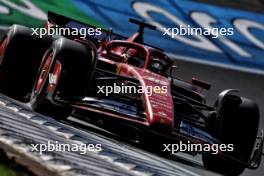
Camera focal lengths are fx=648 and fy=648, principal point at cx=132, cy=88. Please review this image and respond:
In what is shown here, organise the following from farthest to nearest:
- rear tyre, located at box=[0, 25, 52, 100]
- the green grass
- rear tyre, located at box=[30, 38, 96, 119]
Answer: rear tyre, located at box=[0, 25, 52, 100]
rear tyre, located at box=[30, 38, 96, 119]
the green grass

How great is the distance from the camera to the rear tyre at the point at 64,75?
6430mm

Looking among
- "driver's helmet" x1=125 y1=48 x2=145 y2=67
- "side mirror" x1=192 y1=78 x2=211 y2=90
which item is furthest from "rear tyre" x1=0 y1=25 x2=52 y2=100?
"side mirror" x1=192 y1=78 x2=211 y2=90

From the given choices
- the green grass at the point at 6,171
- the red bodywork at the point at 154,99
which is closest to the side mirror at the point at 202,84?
the red bodywork at the point at 154,99

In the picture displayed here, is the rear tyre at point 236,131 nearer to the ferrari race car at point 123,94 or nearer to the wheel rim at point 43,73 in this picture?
the ferrari race car at point 123,94

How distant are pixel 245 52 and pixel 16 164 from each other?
531 inches

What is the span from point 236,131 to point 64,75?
197 cm

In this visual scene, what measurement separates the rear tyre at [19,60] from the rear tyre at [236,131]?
222 cm

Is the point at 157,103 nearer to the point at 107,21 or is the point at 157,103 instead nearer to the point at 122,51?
→ the point at 122,51

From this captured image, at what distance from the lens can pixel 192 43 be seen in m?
16.1

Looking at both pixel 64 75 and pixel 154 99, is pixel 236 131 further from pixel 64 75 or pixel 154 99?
pixel 64 75

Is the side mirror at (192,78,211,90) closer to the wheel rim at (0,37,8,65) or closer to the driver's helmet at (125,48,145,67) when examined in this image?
the driver's helmet at (125,48,145,67)

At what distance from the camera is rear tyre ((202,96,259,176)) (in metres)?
6.95

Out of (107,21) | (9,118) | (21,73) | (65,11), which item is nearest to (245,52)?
(107,21)

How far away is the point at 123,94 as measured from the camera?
690cm
